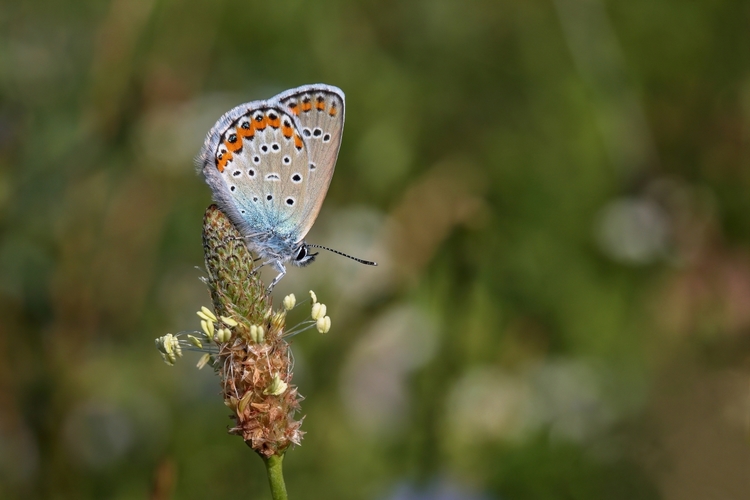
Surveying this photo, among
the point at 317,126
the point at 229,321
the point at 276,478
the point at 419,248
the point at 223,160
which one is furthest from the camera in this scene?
the point at 419,248

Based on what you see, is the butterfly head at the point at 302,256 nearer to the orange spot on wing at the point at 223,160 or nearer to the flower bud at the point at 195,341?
the orange spot on wing at the point at 223,160

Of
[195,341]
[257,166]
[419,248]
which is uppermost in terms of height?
[419,248]

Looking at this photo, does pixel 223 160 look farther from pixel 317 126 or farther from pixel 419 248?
pixel 419 248

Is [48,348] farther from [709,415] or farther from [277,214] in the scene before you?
[709,415]

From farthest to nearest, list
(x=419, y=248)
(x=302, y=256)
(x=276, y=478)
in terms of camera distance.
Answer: (x=419, y=248), (x=302, y=256), (x=276, y=478)

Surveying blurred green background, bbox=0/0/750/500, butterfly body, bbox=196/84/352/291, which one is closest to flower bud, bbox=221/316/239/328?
blurred green background, bbox=0/0/750/500

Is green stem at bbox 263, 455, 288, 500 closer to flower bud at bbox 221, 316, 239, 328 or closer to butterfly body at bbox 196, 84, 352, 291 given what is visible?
flower bud at bbox 221, 316, 239, 328

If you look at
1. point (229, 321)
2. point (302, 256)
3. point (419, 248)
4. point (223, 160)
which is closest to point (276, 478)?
point (229, 321)

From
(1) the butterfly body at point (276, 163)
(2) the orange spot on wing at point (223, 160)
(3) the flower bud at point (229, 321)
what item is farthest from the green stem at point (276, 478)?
(2) the orange spot on wing at point (223, 160)
